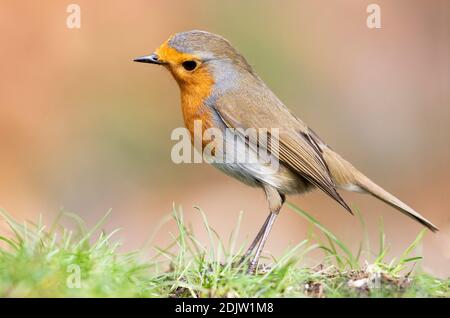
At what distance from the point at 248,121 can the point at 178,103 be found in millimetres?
4467

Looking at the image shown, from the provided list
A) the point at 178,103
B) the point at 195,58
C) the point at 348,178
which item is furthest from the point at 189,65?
the point at 178,103

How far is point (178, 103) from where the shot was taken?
893cm

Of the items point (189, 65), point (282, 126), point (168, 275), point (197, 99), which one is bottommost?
point (168, 275)

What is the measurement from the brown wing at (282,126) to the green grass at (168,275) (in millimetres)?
867

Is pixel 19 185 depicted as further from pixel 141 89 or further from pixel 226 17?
pixel 226 17

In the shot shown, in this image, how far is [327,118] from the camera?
28.3 feet

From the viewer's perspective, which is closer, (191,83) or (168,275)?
(168,275)

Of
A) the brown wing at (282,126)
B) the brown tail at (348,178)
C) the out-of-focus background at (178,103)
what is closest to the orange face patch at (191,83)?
the brown wing at (282,126)

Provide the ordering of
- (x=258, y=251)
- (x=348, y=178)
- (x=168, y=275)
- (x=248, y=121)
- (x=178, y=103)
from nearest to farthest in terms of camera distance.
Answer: (x=168, y=275), (x=258, y=251), (x=248, y=121), (x=348, y=178), (x=178, y=103)

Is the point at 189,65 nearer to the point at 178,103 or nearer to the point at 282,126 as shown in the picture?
the point at 282,126

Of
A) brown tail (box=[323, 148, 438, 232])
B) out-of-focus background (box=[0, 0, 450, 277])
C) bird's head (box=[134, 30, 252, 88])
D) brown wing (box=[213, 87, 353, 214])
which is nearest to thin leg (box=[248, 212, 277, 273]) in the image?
brown wing (box=[213, 87, 353, 214])

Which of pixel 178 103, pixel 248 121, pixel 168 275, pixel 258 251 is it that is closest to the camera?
pixel 168 275

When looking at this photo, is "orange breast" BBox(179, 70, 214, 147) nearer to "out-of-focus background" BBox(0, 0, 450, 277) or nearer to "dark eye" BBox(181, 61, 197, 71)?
"dark eye" BBox(181, 61, 197, 71)
